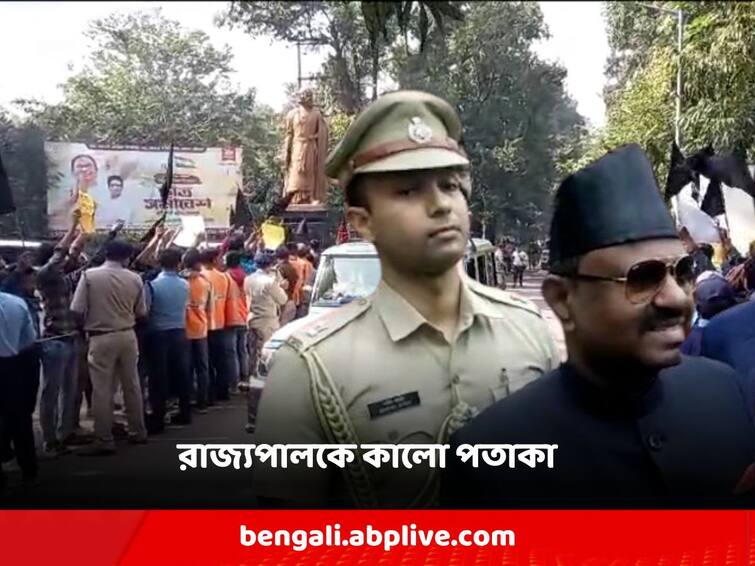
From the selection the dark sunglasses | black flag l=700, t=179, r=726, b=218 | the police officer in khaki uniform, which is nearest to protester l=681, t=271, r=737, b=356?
black flag l=700, t=179, r=726, b=218

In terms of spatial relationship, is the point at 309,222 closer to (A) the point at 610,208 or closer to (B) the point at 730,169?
(A) the point at 610,208

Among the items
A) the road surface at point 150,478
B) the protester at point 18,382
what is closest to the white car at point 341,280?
the road surface at point 150,478

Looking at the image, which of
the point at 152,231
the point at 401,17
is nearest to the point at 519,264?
the point at 401,17

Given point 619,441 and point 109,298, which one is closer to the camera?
point 619,441

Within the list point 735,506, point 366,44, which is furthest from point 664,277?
point 366,44

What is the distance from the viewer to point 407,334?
7.50ft

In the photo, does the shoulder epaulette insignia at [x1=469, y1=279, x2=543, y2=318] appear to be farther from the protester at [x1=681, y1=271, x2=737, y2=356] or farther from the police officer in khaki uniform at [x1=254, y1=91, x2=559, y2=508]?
the protester at [x1=681, y1=271, x2=737, y2=356]

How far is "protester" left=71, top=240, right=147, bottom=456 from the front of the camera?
2484mm

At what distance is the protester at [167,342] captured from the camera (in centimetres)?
250

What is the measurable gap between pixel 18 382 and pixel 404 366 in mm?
987

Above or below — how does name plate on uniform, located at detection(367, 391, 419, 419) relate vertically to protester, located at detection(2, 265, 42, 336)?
below

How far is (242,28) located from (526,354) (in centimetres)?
→ 97

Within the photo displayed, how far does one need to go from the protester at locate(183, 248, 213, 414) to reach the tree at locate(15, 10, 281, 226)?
23 centimetres
